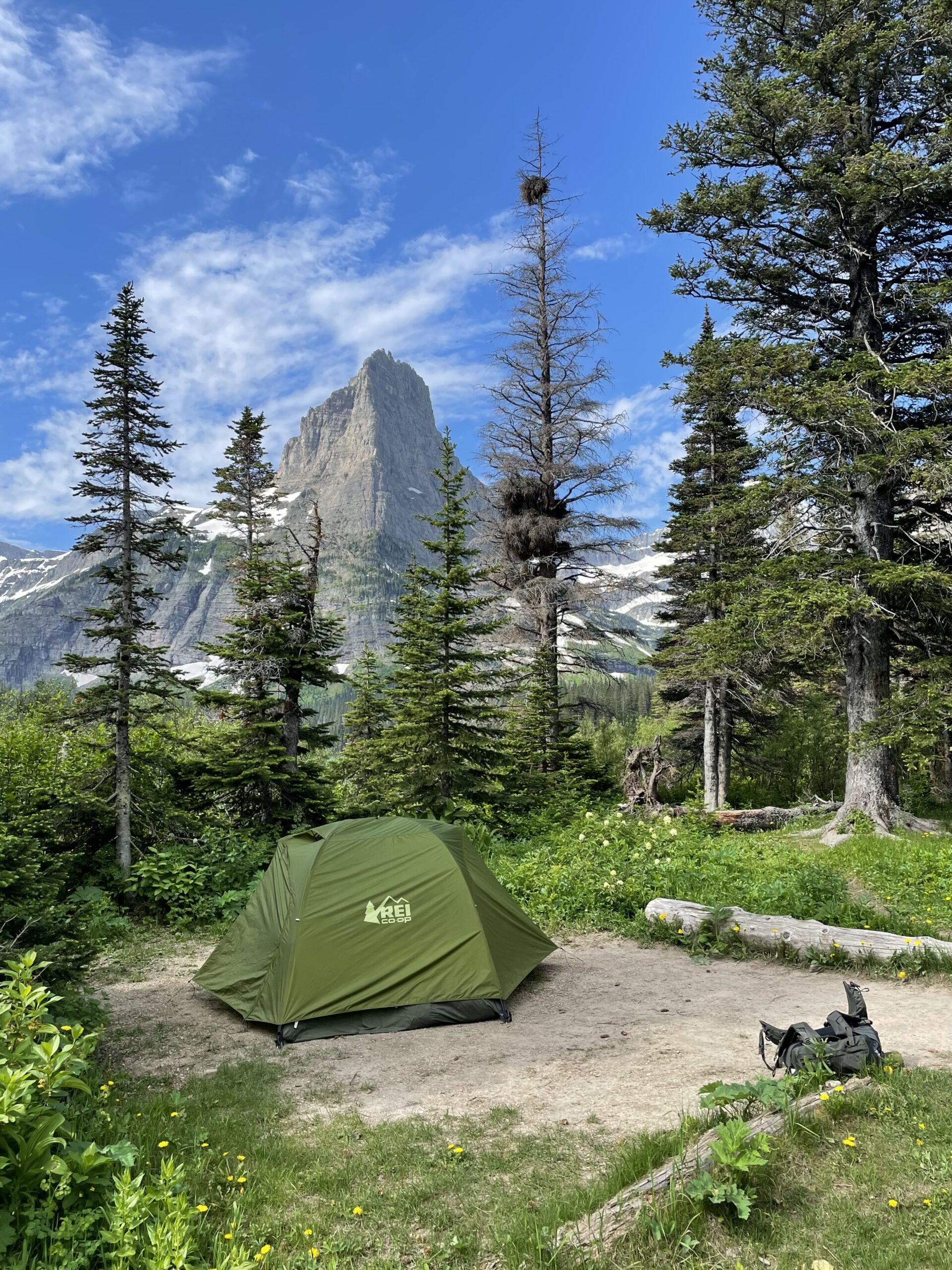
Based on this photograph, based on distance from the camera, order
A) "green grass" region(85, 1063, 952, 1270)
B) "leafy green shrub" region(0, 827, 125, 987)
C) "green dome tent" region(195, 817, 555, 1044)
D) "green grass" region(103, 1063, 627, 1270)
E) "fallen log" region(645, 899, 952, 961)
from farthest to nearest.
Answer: "fallen log" region(645, 899, 952, 961) < "green dome tent" region(195, 817, 555, 1044) < "leafy green shrub" region(0, 827, 125, 987) < "green grass" region(103, 1063, 627, 1270) < "green grass" region(85, 1063, 952, 1270)

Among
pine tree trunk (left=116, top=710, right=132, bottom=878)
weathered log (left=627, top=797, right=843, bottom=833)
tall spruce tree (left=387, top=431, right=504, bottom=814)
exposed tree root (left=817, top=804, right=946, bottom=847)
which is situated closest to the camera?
pine tree trunk (left=116, top=710, right=132, bottom=878)

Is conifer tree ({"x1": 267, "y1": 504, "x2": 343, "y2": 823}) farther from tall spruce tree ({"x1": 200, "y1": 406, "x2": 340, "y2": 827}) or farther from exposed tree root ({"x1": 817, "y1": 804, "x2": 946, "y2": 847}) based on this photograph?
exposed tree root ({"x1": 817, "y1": 804, "x2": 946, "y2": 847})

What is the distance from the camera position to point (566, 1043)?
6.41m

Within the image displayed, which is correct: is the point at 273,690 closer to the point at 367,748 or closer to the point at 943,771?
the point at 367,748

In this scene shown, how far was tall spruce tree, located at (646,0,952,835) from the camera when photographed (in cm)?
1303

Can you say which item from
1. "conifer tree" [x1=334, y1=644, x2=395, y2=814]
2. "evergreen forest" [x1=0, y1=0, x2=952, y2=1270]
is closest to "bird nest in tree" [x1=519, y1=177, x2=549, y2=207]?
"evergreen forest" [x1=0, y1=0, x2=952, y2=1270]

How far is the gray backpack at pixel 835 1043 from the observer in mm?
4961

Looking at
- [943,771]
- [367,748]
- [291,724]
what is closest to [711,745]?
[943,771]

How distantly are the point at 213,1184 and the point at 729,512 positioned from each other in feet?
46.4

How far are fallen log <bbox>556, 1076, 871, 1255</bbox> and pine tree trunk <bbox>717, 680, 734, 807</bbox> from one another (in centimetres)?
1742

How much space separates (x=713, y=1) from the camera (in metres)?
15.3

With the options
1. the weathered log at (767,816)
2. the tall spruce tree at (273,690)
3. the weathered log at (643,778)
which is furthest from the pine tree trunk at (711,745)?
the tall spruce tree at (273,690)

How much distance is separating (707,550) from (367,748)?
45.0 ft

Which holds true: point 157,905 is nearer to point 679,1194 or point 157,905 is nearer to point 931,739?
point 679,1194
